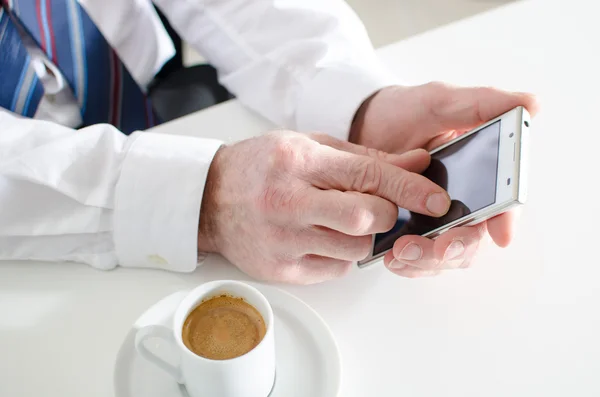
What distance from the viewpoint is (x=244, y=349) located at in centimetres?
45

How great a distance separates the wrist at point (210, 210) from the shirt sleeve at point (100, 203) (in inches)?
0.7

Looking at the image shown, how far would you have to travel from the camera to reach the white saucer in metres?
0.48

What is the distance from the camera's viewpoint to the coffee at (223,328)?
1.47ft

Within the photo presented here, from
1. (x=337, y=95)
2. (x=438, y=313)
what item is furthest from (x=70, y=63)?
(x=438, y=313)

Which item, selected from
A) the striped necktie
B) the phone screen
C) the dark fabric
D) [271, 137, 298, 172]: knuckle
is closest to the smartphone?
the phone screen

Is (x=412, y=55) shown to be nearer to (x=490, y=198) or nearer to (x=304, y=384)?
(x=490, y=198)

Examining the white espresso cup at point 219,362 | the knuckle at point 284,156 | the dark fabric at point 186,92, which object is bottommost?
the white espresso cup at point 219,362

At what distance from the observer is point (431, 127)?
0.65 m

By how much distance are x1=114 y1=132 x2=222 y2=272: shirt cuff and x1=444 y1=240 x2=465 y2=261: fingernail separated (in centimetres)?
25

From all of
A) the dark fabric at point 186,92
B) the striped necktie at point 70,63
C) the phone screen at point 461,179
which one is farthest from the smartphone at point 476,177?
the striped necktie at point 70,63

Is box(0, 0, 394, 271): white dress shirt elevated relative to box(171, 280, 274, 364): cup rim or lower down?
elevated

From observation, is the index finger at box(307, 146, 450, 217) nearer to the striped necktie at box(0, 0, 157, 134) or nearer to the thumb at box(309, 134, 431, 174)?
the thumb at box(309, 134, 431, 174)

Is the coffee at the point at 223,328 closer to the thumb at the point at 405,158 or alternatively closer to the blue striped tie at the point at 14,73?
the thumb at the point at 405,158

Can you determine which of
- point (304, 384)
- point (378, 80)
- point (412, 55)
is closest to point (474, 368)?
point (304, 384)
